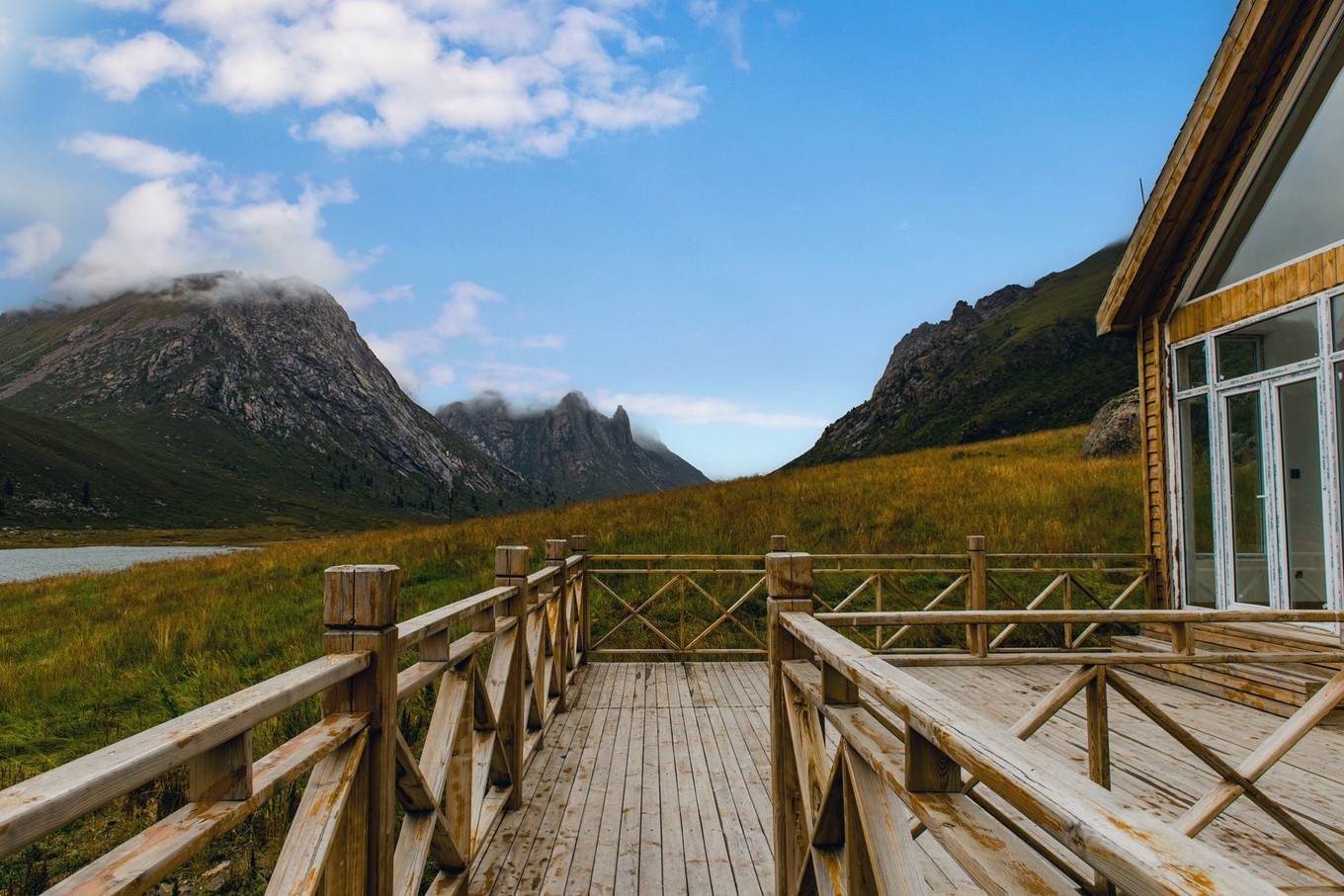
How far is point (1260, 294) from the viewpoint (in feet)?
22.0

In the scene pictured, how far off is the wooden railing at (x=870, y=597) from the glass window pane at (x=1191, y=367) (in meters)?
2.09

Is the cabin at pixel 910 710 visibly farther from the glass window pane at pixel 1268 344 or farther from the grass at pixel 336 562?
the grass at pixel 336 562

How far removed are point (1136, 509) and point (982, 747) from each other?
13.8 metres

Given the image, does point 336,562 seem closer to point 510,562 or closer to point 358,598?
point 510,562

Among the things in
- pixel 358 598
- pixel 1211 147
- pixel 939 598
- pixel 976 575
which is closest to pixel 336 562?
pixel 939 598

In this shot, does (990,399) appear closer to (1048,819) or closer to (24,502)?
(1048,819)

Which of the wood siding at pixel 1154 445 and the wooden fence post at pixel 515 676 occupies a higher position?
the wood siding at pixel 1154 445

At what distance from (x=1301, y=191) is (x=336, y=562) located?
14.2 meters

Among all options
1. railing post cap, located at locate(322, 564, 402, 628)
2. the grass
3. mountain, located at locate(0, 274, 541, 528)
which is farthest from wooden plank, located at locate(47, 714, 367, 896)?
mountain, located at locate(0, 274, 541, 528)

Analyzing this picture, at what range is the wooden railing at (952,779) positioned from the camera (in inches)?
35.0

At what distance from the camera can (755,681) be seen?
23.8ft

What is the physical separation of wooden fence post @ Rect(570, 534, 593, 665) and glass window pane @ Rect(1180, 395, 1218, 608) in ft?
21.8

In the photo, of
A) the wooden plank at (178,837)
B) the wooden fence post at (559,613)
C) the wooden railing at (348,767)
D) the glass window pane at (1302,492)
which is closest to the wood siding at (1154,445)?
the glass window pane at (1302,492)

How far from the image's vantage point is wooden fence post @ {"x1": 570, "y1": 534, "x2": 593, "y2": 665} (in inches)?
302
